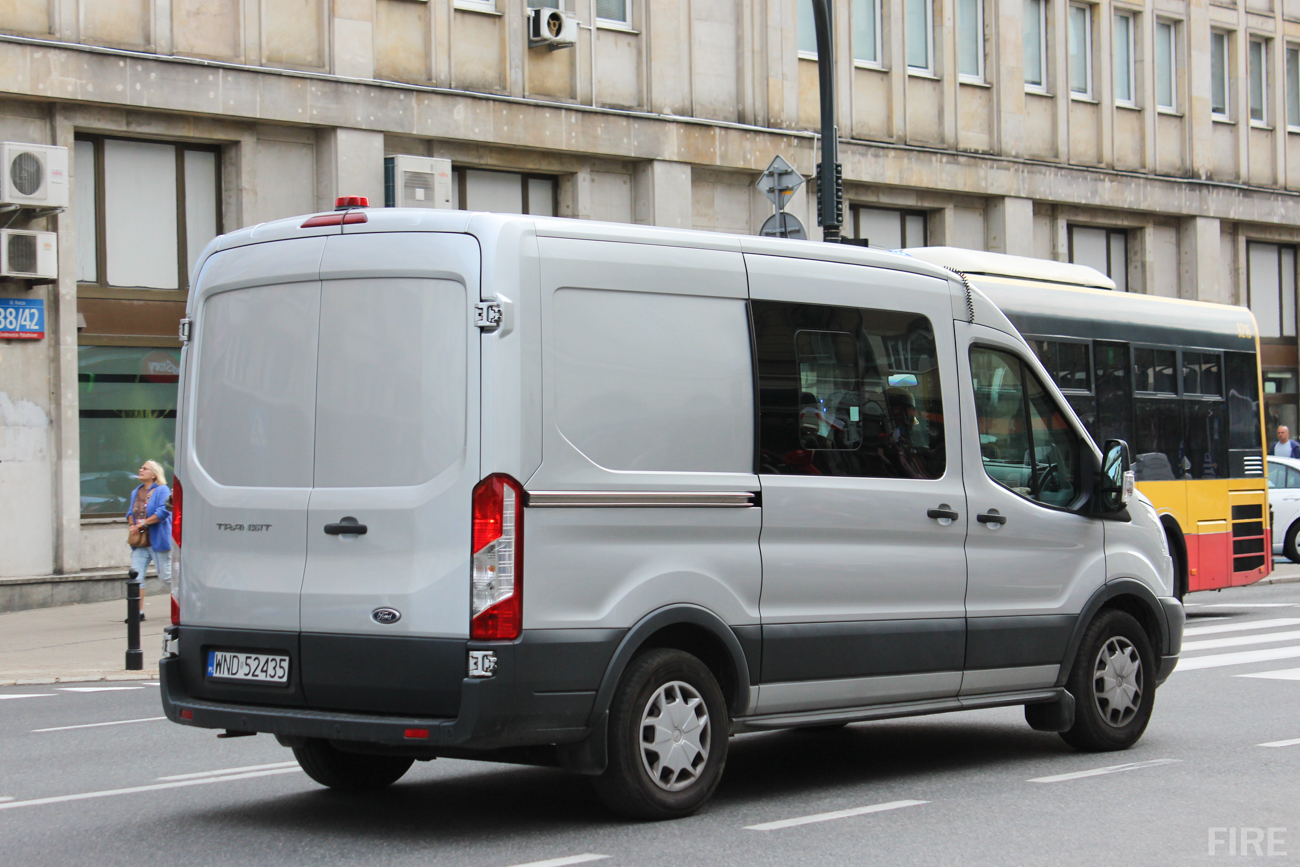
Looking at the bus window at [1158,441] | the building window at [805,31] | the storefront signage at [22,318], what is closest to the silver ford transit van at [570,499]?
the bus window at [1158,441]

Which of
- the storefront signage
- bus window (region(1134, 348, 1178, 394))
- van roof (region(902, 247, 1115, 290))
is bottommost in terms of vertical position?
bus window (region(1134, 348, 1178, 394))

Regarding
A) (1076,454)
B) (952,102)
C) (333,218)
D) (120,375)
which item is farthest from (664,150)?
(333,218)

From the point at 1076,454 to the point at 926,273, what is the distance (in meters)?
1.40

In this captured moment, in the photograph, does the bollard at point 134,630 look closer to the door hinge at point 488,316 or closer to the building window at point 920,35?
the door hinge at point 488,316

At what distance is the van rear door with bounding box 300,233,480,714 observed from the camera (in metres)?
6.50

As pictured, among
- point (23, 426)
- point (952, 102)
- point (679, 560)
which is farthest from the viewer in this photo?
point (952, 102)

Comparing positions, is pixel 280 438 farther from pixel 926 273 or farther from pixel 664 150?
pixel 664 150

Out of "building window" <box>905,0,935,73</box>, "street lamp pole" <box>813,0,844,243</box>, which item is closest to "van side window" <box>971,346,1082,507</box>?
"street lamp pole" <box>813,0,844,243</box>

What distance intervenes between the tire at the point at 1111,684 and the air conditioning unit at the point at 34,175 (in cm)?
1413

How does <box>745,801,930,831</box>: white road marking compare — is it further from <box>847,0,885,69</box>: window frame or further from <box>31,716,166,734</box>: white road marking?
<box>847,0,885,69</box>: window frame

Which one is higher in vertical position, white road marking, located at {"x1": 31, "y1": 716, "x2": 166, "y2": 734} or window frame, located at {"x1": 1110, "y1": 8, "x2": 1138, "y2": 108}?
window frame, located at {"x1": 1110, "y1": 8, "x2": 1138, "y2": 108}

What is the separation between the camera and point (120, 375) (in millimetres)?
20578

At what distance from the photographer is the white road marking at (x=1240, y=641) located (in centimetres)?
1427

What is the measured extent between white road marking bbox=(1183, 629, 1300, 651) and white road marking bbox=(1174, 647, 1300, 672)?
0.43 meters
